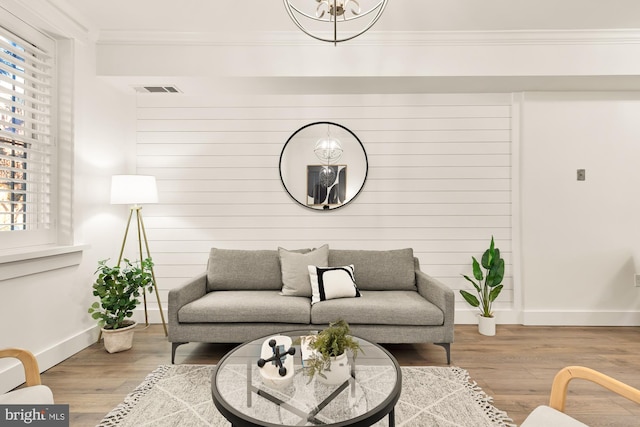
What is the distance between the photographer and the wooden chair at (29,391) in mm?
1302

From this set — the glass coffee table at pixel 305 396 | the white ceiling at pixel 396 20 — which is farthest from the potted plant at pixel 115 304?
the white ceiling at pixel 396 20

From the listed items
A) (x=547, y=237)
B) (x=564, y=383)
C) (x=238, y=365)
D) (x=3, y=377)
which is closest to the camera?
(x=564, y=383)

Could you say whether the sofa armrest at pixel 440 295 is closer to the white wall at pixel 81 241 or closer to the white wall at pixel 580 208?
the white wall at pixel 580 208

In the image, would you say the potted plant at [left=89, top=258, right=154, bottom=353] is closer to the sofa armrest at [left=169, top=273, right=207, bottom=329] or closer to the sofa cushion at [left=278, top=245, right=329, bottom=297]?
the sofa armrest at [left=169, top=273, right=207, bottom=329]

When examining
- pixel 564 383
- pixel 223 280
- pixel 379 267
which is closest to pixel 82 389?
pixel 223 280

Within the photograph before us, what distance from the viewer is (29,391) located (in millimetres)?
1353

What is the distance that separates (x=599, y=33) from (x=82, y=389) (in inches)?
193

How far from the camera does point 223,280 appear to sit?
3055 mm

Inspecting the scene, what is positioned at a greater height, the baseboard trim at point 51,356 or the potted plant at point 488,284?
the potted plant at point 488,284

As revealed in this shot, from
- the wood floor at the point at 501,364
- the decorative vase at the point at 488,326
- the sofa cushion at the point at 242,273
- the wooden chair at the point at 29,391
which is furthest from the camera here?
the decorative vase at the point at 488,326

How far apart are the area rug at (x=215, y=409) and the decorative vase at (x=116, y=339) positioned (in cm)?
56

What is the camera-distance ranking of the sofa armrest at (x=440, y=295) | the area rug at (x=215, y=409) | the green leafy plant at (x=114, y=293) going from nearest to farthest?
1. the area rug at (x=215, y=409)
2. the sofa armrest at (x=440, y=295)
3. the green leafy plant at (x=114, y=293)

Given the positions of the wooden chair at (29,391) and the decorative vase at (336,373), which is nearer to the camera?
the wooden chair at (29,391)

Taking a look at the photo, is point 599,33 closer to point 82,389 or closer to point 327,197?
point 327,197
